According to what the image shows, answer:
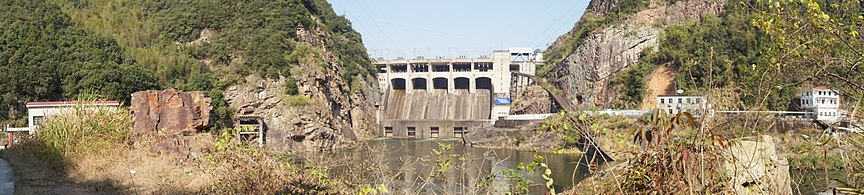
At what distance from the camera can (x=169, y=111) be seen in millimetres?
17062

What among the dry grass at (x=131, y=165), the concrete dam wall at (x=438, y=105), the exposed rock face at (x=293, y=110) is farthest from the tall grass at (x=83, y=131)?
the concrete dam wall at (x=438, y=105)

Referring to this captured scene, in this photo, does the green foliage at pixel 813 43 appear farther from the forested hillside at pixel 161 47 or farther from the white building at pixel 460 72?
the white building at pixel 460 72

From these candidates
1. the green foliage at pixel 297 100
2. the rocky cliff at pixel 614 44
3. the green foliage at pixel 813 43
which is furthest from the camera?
the rocky cliff at pixel 614 44

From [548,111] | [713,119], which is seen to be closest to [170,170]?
[713,119]

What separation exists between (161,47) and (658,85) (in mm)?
33509

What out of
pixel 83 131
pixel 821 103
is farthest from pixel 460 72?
pixel 83 131

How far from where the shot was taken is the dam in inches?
2164

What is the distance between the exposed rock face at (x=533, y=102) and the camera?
54969mm

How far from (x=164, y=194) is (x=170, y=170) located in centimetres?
199

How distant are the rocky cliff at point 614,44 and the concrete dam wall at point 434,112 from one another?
7523mm

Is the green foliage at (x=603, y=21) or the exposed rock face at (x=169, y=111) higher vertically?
the green foliage at (x=603, y=21)

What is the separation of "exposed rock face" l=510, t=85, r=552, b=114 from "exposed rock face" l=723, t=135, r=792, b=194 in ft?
168

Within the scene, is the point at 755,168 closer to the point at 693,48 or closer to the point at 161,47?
the point at 693,48

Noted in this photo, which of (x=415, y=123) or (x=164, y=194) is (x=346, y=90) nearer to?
(x=415, y=123)
